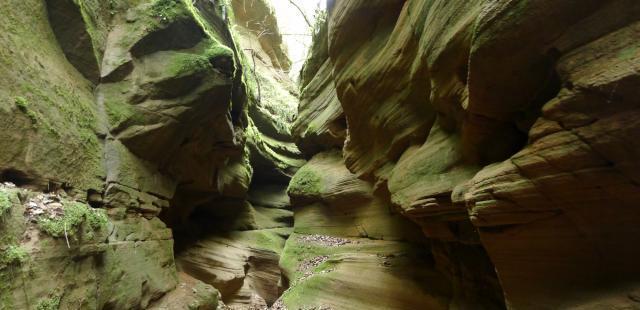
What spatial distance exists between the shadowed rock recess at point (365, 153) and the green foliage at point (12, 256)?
3 centimetres

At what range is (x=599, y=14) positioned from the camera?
2631 mm

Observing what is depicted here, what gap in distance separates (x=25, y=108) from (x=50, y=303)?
308cm

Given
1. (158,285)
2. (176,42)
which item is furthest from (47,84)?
(158,285)

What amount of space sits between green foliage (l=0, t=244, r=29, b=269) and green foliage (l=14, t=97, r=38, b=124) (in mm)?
2140

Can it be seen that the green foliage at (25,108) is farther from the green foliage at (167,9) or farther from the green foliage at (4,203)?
the green foliage at (167,9)

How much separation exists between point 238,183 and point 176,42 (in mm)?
6913

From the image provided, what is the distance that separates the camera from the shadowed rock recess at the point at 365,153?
2859 millimetres

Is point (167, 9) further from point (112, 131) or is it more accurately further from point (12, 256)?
point (12, 256)

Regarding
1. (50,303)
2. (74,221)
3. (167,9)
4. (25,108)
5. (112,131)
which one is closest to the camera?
(50,303)

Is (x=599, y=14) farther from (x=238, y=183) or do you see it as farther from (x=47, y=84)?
(x=238, y=183)

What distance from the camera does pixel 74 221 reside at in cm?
517

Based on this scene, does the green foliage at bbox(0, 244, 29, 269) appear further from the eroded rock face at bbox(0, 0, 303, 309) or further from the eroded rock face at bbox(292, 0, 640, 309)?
the eroded rock face at bbox(292, 0, 640, 309)

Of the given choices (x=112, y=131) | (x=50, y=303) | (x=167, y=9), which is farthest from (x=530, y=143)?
(x=167, y=9)

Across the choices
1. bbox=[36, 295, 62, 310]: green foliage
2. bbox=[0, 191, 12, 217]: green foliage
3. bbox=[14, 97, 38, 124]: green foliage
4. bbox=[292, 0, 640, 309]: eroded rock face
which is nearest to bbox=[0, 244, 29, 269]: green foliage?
bbox=[0, 191, 12, 217]: green foliage
